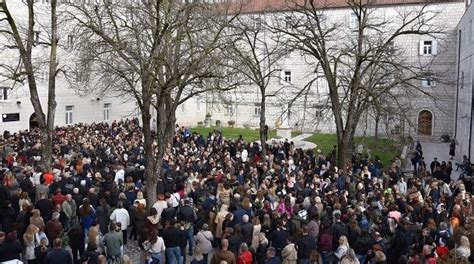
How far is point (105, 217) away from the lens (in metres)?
12.6

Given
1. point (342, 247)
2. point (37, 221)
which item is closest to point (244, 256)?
point (342, 247)

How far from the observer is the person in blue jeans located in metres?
11.1

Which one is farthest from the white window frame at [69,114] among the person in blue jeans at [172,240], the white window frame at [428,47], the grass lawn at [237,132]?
the person in blue jeans at [172,240]

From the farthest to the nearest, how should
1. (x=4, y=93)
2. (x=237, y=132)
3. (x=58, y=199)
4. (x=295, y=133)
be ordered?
1. (x=237, y=132)
2. (x=295, y=133)
3. (x=4, y=93)
4. (x=58, y=199)

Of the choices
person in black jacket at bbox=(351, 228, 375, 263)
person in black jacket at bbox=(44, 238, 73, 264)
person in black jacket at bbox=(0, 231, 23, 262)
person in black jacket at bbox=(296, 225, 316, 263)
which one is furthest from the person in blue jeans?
person in black jacket at bbox=(351, 228, 375, 263)

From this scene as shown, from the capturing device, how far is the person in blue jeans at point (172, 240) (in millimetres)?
11078

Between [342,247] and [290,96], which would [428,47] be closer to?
[290,96]

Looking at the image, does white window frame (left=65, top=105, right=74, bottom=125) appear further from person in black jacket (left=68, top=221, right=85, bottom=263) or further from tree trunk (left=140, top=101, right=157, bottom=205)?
person in black jacket (left=68, top=221, right=85, bottom=263)

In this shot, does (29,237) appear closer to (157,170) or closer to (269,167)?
(157,170)

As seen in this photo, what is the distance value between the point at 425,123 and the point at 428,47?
20.0ft

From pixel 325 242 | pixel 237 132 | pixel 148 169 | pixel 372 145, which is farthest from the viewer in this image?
pixel 237 132

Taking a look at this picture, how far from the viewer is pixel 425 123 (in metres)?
41.9

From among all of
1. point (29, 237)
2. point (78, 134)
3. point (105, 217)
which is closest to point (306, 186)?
point (105, 217)

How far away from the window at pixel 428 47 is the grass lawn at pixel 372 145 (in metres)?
7.67
